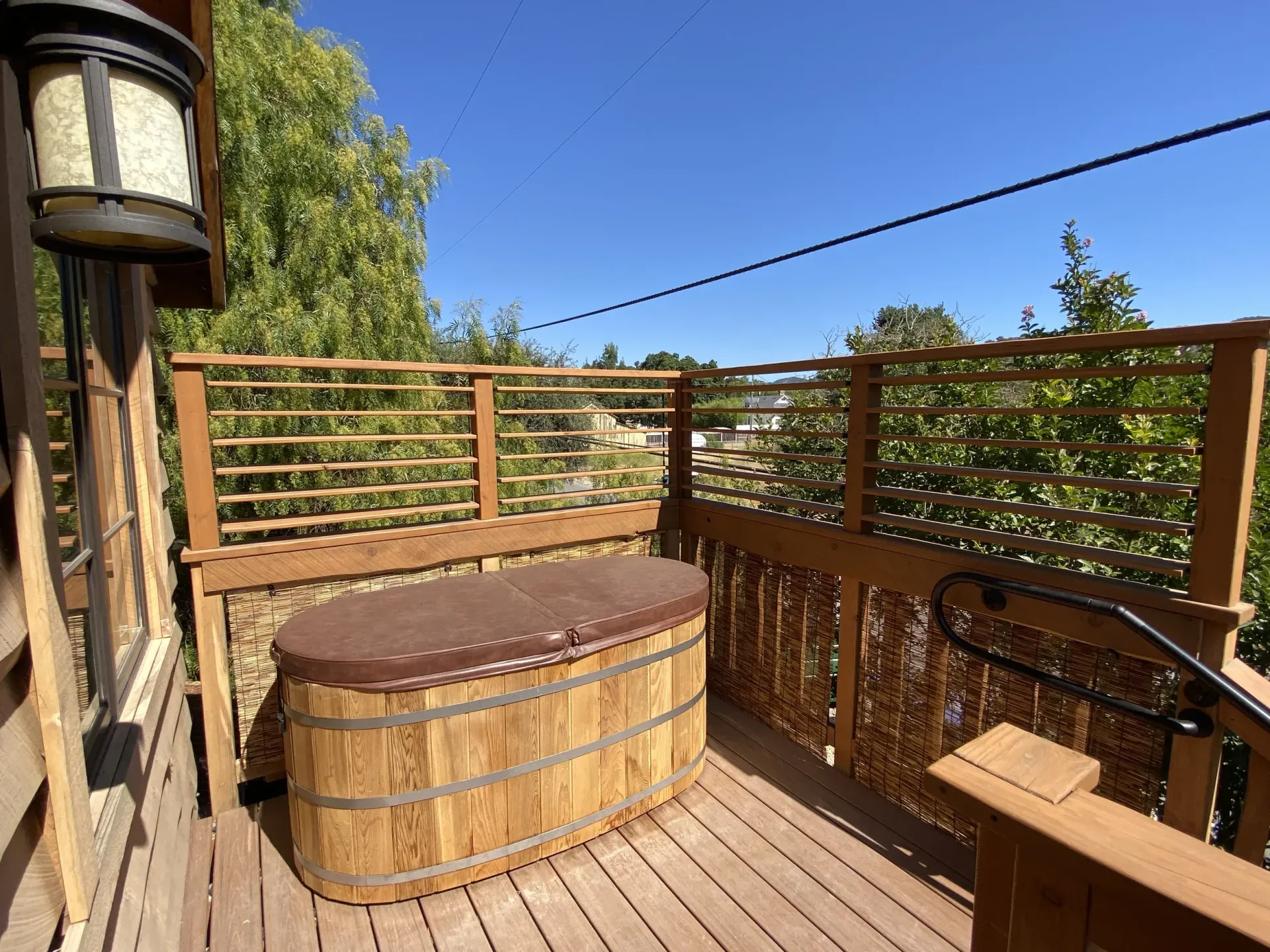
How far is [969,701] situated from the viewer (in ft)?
7.29

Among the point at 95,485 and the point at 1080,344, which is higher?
the point at 1080,344

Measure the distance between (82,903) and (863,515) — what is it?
2.48 meters

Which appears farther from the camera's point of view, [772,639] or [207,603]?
[772,639]

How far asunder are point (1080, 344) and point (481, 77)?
10580mm

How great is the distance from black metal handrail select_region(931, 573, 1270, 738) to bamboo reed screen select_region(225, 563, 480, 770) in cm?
240

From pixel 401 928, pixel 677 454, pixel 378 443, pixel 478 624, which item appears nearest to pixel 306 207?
pixel 378 443

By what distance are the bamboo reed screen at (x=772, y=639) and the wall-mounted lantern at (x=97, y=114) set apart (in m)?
2.57

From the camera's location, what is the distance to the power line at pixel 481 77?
7.90 metres

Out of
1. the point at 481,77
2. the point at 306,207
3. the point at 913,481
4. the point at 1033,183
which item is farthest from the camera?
the point at 481,77

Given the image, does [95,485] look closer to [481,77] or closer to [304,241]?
[304,241]

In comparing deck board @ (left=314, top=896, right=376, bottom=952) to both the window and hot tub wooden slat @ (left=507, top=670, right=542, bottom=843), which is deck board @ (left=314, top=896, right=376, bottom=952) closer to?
hot tub wooden slat @ (left=507, top=670, right=542, bottom=843)

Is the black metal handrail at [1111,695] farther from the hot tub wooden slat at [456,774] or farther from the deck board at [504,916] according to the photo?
the deck board at [504,916]

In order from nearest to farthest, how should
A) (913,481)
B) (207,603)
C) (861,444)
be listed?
1. (207,603)
2. (861,444)
3. (913,481)

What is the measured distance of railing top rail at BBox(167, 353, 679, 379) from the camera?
225 cm
